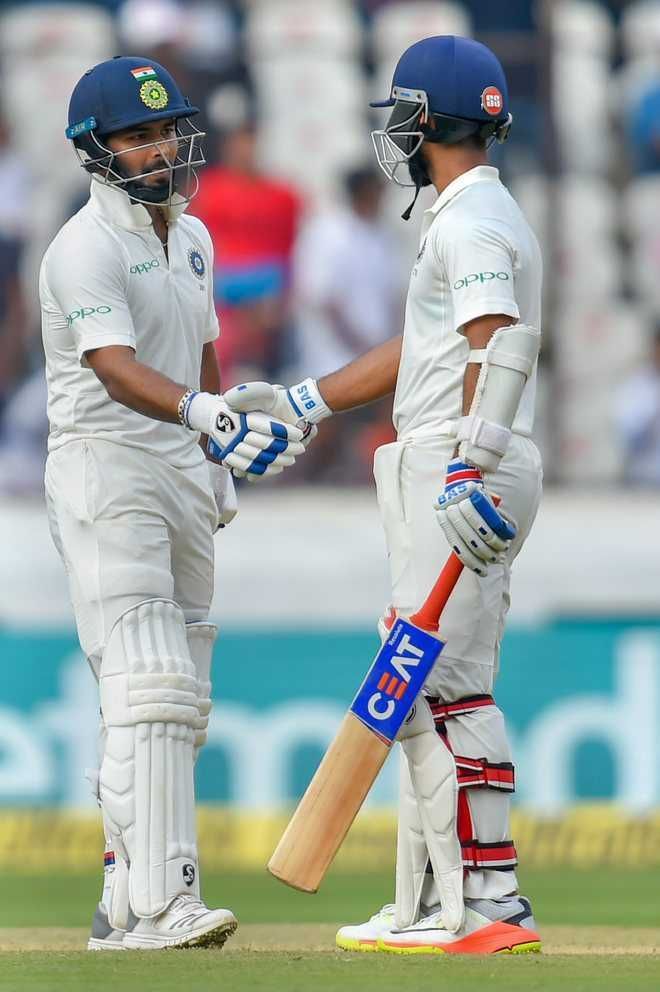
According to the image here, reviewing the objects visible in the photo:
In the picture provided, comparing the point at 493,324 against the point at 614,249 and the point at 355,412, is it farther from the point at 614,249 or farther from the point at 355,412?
the point at 614,249

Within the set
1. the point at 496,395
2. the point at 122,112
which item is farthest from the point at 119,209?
the point at 496,395

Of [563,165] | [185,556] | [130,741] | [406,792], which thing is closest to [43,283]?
[185,556]

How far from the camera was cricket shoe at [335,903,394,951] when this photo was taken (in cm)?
416

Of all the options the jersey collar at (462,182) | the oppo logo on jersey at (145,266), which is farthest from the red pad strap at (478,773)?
the oppo logo on jersey at (145,266)

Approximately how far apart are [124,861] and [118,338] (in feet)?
3.71

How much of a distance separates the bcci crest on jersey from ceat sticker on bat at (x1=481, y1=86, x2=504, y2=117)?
2.64ft

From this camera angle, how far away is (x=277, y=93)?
898 cm

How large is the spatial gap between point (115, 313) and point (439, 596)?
93 cm

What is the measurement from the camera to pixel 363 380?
4.42 metres

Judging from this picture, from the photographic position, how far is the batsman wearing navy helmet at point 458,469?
3963 mm

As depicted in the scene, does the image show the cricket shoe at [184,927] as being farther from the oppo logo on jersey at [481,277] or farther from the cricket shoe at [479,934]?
the oppo logo on jersey at [481,277]

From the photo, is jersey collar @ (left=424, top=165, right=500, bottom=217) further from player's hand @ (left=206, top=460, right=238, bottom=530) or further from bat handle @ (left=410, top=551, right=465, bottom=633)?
player's hand @ (left=206, top=460, right=238, bottom=530)

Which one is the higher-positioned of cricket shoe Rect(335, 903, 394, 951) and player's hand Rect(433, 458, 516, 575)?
player's hand Rect(433, 458, 516, 575)

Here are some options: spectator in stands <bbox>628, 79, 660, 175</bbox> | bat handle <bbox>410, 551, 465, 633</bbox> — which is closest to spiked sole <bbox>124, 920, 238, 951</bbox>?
bat handle <bbox>410, 551, 465, 633</bbox>
